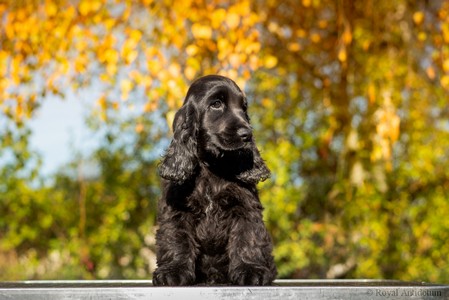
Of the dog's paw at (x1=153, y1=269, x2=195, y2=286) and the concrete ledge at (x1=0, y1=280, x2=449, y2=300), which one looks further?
the dog's paw at (x1=153, y1=269, x2=195, y2=286)

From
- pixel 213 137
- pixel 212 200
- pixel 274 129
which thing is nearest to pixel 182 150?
pixel 213 137

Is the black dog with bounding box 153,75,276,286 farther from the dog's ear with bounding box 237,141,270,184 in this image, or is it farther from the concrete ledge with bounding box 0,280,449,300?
the concrete ledge with bounding box 0,280,449,300

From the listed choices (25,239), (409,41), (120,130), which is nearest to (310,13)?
(409,41)

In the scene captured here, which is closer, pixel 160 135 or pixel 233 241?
pixel 233 241

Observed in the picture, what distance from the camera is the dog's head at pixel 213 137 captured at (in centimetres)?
334

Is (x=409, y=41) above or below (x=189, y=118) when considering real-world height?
above

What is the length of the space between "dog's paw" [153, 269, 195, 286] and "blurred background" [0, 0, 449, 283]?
14.0 feet

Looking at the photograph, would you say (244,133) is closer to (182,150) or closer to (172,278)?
(182,150)

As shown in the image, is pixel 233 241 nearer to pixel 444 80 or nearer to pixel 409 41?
pixel 444 80

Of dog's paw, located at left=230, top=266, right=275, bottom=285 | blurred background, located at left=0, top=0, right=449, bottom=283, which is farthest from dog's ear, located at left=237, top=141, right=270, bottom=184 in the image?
blurred background, located at left=0, top=0, right=449, bottom=283

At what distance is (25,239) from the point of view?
9.63 metres

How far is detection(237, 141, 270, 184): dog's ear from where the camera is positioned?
344 cm

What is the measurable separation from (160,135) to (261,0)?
2221 millimetres

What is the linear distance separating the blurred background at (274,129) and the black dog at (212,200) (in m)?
3.91
